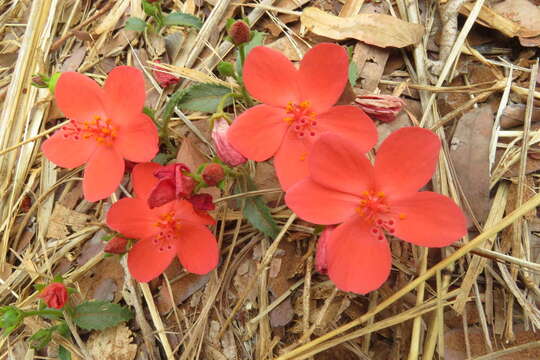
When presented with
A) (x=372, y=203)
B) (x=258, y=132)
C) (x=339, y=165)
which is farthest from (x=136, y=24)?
(x=372, y=203)

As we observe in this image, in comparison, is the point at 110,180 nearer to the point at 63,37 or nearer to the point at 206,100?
the point at 206,100

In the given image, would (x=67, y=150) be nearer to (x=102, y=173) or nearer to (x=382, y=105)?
(x=102, y=173)

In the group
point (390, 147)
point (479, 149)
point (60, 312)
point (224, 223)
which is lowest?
point (60, 312)

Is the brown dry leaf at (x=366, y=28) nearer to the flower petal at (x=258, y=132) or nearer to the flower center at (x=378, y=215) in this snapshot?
the flower petal at (x=258, y=132)

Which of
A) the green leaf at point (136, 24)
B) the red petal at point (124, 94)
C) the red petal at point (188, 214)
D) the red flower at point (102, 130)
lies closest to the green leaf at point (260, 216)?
the red petal at point (188, 214)

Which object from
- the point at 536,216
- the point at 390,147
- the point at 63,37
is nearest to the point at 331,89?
the point at 390,147

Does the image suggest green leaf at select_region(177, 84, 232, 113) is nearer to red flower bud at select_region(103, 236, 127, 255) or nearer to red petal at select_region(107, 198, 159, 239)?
red petal at select_region(107, 198, 159, 239)
